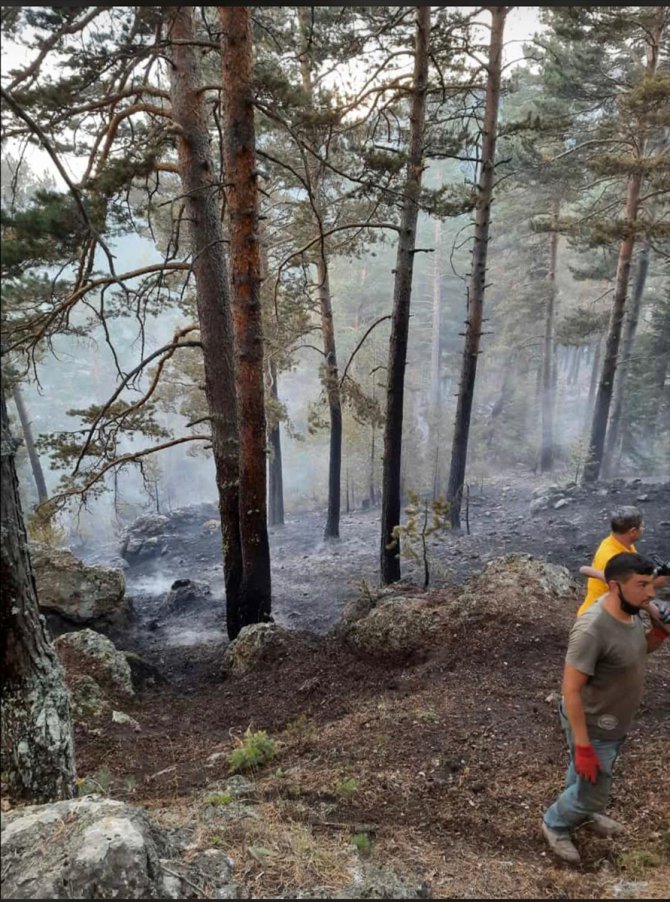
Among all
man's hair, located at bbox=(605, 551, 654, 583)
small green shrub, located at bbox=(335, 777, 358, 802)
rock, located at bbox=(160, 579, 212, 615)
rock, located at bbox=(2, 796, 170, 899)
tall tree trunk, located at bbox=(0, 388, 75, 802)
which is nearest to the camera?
rock, located at bbox=(2, 796, 170, 899)

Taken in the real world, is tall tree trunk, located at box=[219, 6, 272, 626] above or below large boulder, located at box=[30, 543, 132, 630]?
above

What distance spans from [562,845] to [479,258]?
1228 centimetres

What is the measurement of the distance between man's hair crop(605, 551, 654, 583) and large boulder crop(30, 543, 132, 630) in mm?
8703

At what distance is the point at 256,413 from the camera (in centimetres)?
705

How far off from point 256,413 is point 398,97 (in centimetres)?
575

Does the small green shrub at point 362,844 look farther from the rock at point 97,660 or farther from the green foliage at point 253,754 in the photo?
the rock at point 97,660

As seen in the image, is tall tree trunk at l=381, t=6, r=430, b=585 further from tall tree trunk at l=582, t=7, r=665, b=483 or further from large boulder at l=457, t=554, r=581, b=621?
tall tree trunk at l=582, t=7, r=665, b=483

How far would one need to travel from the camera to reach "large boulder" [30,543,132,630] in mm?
8805

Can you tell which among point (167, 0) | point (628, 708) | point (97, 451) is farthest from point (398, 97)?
point (628, 708)

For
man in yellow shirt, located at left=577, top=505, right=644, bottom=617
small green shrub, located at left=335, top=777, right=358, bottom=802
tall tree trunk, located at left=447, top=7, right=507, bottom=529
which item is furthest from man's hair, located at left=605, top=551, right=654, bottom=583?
tall tree trunk, located at left=447, top=7, right=507, bottom=529

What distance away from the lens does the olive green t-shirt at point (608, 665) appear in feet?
9.47

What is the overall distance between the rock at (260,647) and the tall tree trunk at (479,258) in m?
6.62

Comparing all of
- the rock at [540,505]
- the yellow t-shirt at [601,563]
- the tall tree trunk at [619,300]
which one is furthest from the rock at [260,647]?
the rock at [540,505]

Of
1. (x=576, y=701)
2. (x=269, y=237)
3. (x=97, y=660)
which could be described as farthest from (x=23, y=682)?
(x=269, y=237)
